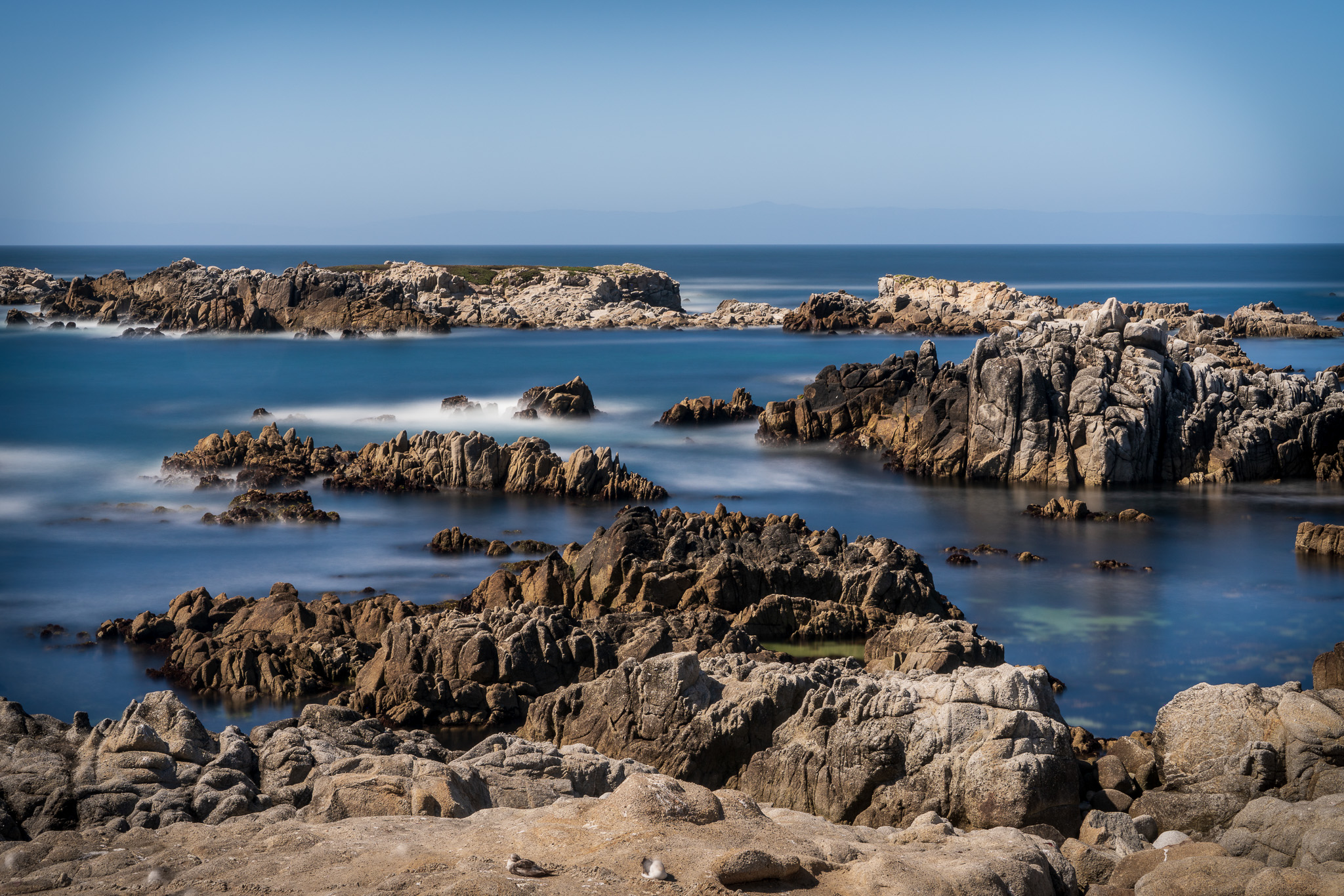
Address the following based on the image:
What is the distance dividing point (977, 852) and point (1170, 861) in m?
1.98

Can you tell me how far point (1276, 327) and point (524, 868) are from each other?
340 feet

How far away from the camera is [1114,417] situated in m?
41.1

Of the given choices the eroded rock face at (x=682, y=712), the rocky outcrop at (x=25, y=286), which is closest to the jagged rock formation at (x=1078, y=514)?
the eroded rock face at (x=682, y=712)

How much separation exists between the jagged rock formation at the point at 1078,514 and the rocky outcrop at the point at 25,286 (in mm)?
120662

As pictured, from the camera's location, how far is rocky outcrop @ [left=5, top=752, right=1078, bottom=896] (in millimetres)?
8539

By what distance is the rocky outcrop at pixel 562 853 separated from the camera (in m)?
8.54

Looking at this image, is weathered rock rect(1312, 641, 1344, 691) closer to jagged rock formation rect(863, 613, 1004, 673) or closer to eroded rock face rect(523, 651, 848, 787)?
jagged rock formation rect(863, 613, 1004, 673)

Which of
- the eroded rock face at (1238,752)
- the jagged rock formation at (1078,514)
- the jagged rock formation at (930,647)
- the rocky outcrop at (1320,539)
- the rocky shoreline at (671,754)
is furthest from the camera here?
the jagged rock formation at (1078,514)

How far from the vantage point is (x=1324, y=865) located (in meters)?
10.3

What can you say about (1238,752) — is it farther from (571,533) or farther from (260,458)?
(260,458)

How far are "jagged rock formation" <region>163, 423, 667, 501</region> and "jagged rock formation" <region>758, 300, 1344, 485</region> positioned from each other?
1241cm

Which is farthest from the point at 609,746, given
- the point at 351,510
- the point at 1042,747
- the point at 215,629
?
the point at 351,510

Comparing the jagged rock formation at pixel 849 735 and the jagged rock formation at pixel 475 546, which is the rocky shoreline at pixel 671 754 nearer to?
the jagged rock formation at pixel 849 735

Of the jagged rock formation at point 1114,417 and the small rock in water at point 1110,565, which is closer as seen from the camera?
the small rock in water at point 1110,565
